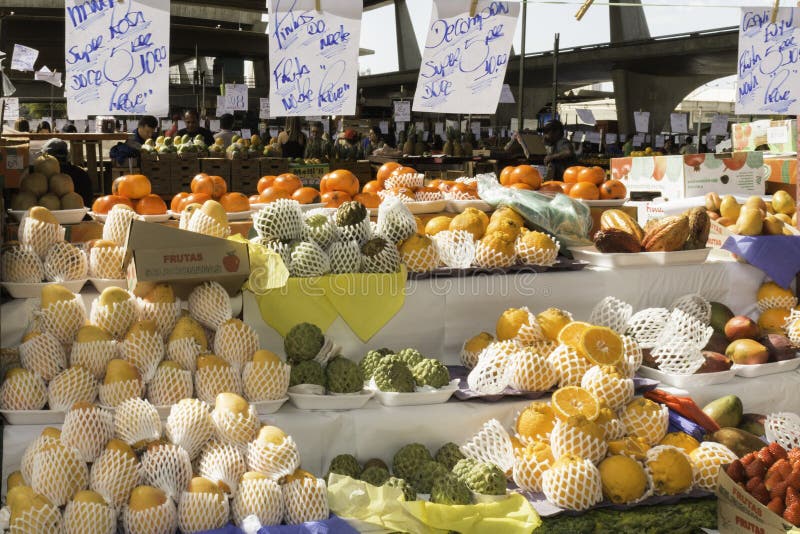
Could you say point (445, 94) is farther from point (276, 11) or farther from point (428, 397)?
point (428, 397)

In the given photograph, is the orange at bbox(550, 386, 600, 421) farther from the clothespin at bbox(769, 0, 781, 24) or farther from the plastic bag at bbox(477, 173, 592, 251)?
the clothespin at bbox(769, 0, 781, 24)

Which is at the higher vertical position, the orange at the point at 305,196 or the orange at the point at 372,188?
the orange at the point at 372,188

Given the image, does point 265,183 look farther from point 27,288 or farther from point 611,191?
point 611,191

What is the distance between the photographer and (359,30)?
145 inches

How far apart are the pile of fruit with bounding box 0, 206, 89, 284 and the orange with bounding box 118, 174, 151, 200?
62cm

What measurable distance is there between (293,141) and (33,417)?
30.3ft

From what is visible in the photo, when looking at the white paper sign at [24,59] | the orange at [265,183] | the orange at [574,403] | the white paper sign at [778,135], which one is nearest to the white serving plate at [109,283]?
the orange at [265,183]

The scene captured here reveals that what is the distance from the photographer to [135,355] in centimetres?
272

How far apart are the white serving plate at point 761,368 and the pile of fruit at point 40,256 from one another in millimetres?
2647

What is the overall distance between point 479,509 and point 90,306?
1653 mm

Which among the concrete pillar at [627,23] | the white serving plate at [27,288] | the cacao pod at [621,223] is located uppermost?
the concrete pillar at [627,23]

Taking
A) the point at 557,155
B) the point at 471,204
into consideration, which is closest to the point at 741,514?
the point at 471,204

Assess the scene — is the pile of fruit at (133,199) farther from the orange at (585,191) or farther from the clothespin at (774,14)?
the clothespin at (774,14)

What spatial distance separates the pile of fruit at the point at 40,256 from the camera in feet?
9.96
